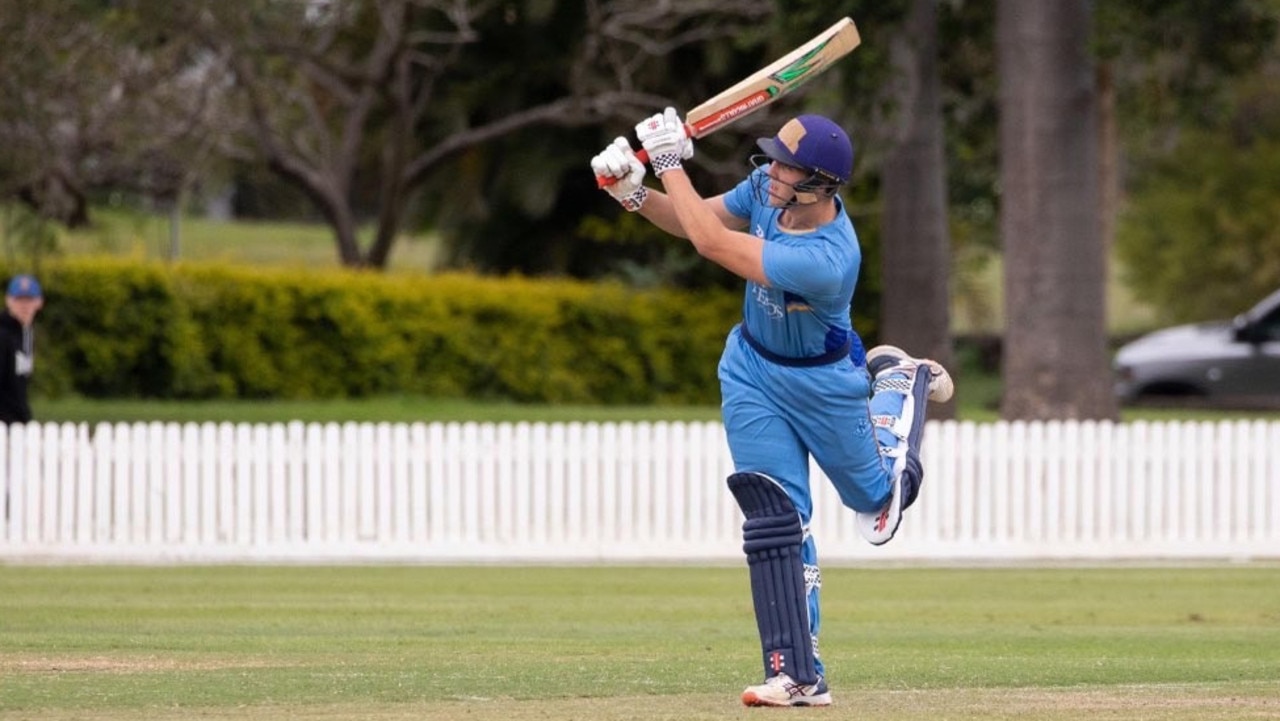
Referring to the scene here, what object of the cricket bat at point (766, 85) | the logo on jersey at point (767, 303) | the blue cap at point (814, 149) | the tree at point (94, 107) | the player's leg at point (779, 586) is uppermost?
the tree at point (94, 107)

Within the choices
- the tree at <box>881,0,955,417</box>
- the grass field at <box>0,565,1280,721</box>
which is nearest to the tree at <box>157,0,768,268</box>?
the tree at <box>881,0,955,417</box>

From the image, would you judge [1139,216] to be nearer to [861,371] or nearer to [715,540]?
[715,540]

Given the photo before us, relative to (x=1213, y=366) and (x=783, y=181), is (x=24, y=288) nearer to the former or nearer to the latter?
(x=783, y=181)

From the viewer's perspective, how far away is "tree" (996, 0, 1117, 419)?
20219 millimetres

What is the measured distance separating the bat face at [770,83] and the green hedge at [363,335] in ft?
55.3

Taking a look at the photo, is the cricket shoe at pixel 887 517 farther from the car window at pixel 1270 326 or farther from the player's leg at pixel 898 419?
the car window at pixel 1270 326

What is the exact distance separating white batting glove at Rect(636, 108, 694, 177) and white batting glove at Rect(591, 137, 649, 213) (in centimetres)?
8

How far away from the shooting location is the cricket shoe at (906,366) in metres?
8.21

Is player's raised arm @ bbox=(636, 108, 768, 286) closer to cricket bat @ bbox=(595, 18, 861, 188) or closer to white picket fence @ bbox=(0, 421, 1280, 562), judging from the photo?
cricket bat @ bbox=(595, 18, 861, 188)

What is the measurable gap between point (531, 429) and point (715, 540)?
162 centimetres

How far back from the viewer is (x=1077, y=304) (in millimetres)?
20656

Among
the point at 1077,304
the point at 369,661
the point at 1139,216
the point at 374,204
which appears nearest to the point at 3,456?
the point at 369,661

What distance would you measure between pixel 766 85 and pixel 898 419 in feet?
4.18

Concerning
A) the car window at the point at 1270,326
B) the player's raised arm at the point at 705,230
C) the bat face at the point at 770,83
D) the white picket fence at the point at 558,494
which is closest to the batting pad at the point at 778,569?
the player's raised arm at the point at 705,230
